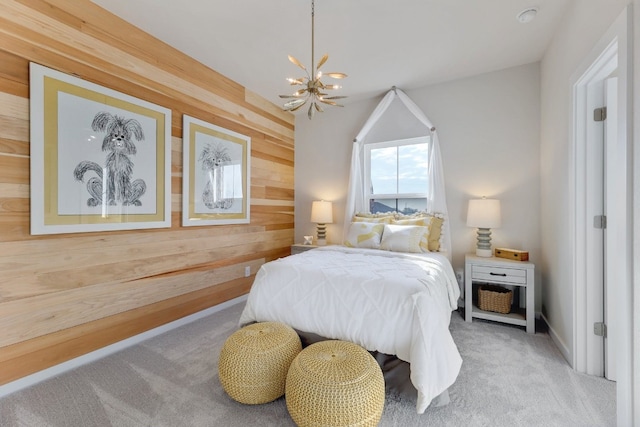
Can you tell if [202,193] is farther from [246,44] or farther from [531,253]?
[531,253]

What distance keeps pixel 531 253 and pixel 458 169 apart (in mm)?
1172

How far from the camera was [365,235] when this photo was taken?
306cm

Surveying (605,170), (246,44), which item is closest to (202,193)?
(246,44)

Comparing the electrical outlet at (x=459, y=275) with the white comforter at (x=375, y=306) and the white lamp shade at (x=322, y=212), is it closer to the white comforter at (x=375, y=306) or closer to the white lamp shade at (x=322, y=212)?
the white comforter at (x=375, y=306)

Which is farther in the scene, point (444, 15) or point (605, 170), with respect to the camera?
point (444, 15)

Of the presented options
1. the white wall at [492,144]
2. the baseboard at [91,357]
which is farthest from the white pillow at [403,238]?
the baseboard at [91,357]

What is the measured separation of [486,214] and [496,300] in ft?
2.80

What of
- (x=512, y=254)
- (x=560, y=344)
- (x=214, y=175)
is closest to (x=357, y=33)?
(x=214, y=175)

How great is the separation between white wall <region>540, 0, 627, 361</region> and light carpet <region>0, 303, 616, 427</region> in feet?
1.30

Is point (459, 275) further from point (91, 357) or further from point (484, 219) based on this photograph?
point (91, 357)

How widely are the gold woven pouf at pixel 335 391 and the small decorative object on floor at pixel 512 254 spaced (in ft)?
6.86

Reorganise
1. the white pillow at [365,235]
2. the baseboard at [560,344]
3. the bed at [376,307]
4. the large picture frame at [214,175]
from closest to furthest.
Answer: the bed at [376,307] → the baseboard at [560,344] → the large picture frame at [214,175] → the white pillow at [365,235]

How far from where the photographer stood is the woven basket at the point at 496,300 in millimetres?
2665

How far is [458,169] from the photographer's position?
3.22 m
